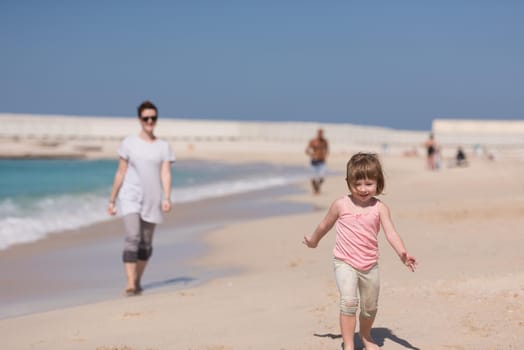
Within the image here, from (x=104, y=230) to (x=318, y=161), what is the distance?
6674 mm

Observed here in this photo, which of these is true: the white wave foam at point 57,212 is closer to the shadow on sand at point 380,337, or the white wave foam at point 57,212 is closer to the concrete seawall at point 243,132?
the shadow on sand at point 380,337

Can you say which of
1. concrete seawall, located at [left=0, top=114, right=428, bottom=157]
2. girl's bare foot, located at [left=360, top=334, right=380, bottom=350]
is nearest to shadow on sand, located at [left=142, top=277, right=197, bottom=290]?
girl's bare foot, located at [left=360, top=334, right=380, bottom=350]

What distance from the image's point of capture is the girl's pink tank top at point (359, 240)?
411 cm

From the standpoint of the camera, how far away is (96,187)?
2359 centimetres

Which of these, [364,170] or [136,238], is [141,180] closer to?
[136,238]

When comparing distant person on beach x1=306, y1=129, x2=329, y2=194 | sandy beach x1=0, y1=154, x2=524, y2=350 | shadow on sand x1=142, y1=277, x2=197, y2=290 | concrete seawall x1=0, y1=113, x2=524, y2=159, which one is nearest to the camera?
sandy beach x1=0, y1=154, x2=524, y2=350

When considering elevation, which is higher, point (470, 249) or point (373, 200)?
point (373, 200)

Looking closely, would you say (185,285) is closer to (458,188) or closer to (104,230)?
(104,230)

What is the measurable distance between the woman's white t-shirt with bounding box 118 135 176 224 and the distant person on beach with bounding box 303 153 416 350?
2.82 meters

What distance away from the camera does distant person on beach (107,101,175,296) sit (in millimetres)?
6637

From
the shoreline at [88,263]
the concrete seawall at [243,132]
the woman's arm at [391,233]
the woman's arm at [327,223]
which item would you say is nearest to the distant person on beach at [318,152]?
the shoreline at [88,263]

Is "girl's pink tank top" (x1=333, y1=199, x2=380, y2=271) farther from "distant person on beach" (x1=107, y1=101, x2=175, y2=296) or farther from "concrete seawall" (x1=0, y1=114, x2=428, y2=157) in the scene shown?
"concrete seawall" (x1=0, y1=114, x2=428, y2=157)

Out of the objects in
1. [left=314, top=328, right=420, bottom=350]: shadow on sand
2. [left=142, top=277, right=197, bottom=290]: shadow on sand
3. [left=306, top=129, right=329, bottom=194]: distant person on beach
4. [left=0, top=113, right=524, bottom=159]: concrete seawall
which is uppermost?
[left=0, top=113, right=524, bottom=159]: concrete seawall

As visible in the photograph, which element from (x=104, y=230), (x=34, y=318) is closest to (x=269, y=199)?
(x=104, y=230)
